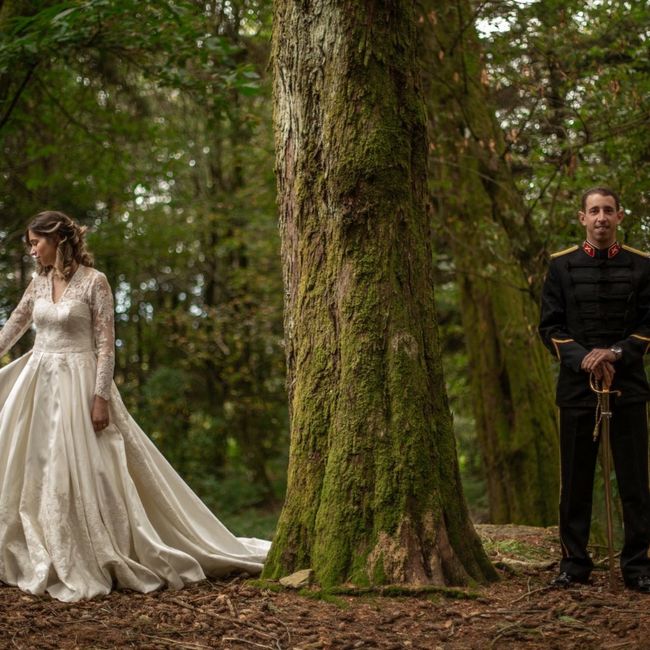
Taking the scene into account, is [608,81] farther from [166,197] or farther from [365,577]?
[166,197]

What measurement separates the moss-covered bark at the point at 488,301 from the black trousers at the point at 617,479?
4.09m

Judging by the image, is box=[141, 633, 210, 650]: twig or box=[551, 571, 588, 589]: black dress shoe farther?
box=[551, 571, 588, 589]: black dress shoe

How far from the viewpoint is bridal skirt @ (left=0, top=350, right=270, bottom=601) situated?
18.1 ft

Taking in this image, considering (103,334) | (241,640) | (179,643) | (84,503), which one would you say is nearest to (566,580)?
(241,640)

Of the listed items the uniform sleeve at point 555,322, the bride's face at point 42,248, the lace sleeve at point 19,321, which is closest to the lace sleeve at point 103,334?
the bride's face at point 42,248

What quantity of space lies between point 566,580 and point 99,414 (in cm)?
314

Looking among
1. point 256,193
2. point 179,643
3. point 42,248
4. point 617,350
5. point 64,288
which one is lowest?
point 179,643

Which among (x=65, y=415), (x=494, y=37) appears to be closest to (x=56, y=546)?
(x=65, y=415)

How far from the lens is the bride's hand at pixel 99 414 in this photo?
5.93 metres

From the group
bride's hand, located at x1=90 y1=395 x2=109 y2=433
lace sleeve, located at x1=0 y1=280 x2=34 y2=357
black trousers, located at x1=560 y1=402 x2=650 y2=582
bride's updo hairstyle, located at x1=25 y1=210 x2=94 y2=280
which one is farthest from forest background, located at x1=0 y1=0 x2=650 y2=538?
bride's hand, located at x1=90 y1=395 x2=109 y2=433

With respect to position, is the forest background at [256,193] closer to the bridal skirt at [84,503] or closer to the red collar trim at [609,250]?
the red collar trim at [609,250]

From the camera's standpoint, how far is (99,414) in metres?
5.93

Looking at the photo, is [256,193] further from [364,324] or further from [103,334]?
[364,324]

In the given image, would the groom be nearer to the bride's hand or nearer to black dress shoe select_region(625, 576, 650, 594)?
black dress shoe select_region(625, 576, 650, 594)
